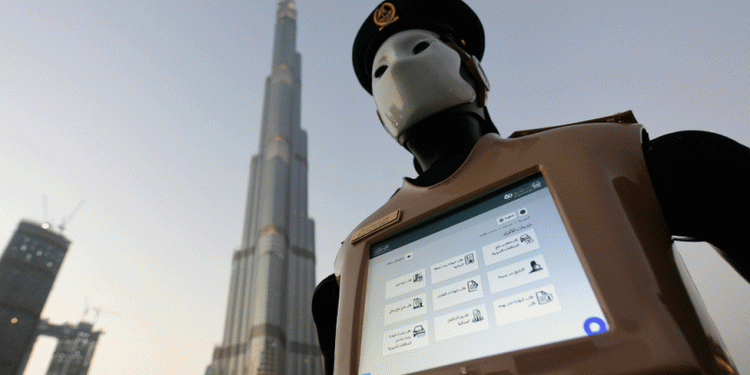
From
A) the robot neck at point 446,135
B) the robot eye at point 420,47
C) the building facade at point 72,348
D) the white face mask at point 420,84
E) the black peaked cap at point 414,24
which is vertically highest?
the building facade at point 72,348

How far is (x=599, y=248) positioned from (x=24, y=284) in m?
56.0

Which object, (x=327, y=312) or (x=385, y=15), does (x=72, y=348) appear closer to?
(x=327, y=312)

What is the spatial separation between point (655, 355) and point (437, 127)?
2.97 ft

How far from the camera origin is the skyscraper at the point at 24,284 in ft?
126

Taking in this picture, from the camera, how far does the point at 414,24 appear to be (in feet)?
4.90

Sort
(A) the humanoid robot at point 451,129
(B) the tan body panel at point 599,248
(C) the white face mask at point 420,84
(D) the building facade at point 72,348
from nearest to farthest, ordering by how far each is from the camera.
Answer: (B) the tan body panel at point 599,248
(A) the humanoid robot at point 451,129
(C) the white face mask at point 420,84
(D) the building facade at point 72,348

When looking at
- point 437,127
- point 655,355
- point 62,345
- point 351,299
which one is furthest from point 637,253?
point 62,345

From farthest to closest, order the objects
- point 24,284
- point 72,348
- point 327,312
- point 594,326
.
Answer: point 72,348
point 24,284
point 327,312
point 594,326

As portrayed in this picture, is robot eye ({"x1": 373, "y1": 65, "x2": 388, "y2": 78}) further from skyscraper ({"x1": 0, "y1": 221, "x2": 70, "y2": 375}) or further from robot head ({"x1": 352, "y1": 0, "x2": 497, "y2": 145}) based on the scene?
skyscraper ({"x1": 0, "y1": 221, "x2": 70, "y2": 375})

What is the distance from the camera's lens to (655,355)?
1.67 feet

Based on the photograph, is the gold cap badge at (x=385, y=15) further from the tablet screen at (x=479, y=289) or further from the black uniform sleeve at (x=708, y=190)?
the black uniform sleeve at (x=708, y=190)

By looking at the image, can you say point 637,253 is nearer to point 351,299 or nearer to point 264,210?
point 351,299

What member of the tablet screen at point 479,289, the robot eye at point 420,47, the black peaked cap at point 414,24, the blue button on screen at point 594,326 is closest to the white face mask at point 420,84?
the robot eye at point 420,47

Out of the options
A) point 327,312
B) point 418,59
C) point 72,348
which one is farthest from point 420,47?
point 72,348
